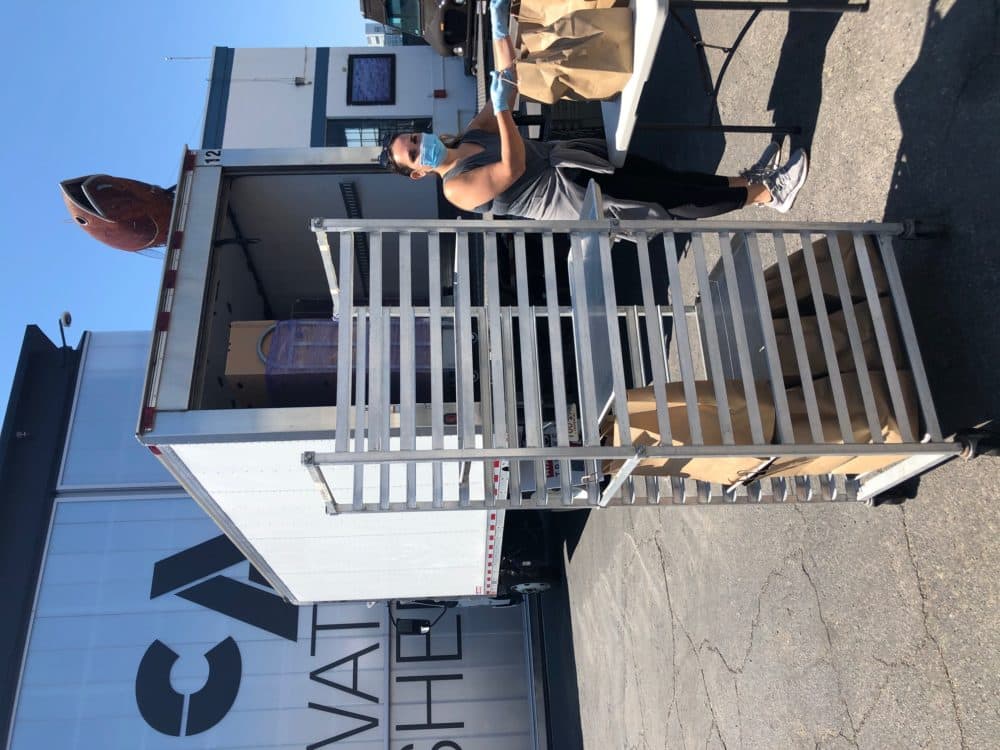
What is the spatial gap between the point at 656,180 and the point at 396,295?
3566 mm

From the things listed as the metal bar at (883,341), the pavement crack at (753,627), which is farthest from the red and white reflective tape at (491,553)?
the metal bar at (883,341)

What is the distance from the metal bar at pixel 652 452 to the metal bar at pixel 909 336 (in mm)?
181

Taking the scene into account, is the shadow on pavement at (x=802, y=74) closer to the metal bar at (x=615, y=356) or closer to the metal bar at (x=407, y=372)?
the metal bar at (x=615, y=356)

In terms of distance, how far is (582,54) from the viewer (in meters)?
3.15

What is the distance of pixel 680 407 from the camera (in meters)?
2.75

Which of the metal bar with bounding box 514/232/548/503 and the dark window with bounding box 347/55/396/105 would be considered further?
the dark window with bounding box 347/55/396/105

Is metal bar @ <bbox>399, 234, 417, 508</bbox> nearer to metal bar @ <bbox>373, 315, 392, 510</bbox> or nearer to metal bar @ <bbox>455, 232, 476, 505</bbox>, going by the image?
metal bar @ <bbox>373, 315, 392, 510</bbox>

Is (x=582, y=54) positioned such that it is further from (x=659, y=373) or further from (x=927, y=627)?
(x=927, y=627)

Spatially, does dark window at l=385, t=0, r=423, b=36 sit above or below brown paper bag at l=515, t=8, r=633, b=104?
above

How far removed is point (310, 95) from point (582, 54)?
629 centimetres

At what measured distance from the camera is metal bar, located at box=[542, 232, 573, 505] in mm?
2514

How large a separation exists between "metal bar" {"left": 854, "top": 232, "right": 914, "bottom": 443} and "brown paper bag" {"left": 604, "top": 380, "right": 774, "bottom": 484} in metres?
0.42

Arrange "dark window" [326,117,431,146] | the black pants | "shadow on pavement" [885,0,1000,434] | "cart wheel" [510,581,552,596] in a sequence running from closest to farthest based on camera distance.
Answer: "shadow on pavement" [885,0,1000,434] < the black pants < "dark window" [326,117,431,146] < "cart wheel" [510,581,552,596]

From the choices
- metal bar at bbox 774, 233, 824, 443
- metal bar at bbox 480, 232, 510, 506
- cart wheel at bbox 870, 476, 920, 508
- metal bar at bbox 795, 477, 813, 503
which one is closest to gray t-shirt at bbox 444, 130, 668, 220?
metal bar at bbox 480, 232, 510, 506
